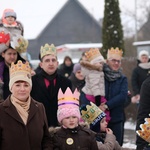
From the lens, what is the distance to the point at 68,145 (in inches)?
192

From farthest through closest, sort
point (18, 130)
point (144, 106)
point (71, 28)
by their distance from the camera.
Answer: point (71, 28), point (18, 130), point (144, 106)

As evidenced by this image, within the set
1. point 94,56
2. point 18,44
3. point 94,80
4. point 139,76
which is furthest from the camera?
point 139,76

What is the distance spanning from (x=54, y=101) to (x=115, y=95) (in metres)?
1.24

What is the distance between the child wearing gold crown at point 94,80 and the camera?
23.2 feet

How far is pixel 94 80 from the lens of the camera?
7.12 m

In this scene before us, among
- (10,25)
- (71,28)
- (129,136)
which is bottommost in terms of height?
(129,136)

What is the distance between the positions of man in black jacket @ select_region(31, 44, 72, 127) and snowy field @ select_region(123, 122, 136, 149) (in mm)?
4373

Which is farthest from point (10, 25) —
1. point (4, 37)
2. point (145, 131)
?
point (145, 131)

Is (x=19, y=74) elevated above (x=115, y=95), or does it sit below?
above

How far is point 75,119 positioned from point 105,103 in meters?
2.02

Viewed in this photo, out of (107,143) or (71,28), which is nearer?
(107,143)

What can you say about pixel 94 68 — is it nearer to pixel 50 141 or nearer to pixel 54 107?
pixel 54 107

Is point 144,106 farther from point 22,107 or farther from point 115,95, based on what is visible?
point 115,95

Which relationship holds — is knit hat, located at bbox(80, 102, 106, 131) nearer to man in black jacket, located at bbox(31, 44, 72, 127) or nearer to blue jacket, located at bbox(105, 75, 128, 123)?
man in black jacket, located at bbox(31, 44, 72, 127)
